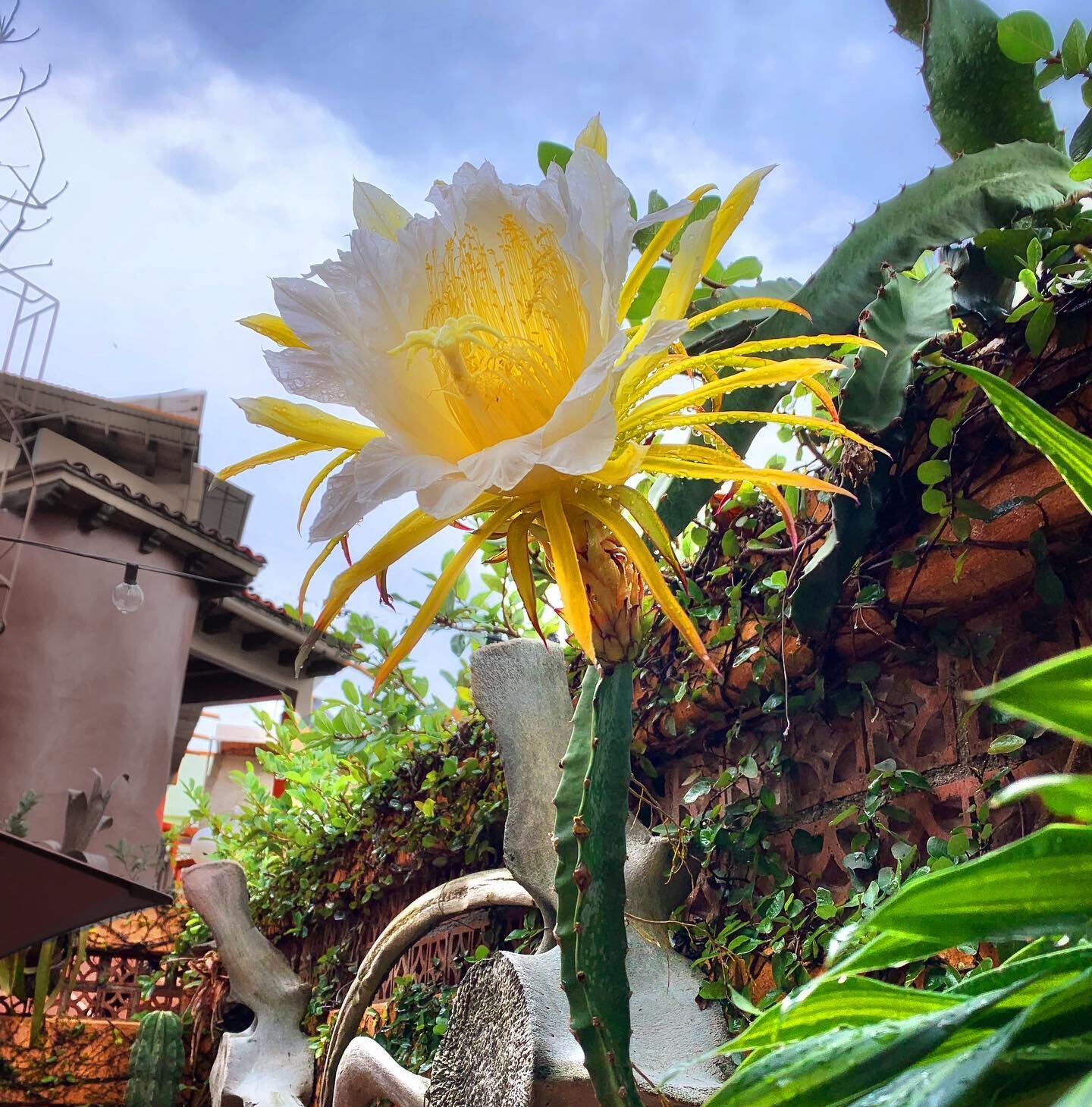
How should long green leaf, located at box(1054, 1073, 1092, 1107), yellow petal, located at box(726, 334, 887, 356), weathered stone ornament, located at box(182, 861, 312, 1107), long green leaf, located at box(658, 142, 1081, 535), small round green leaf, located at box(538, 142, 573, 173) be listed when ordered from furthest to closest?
weathered stone ornament, located at box(182, 861, 312, 1107)
small round green leaf, located at box(538, 142, 573, 173)
long green leaf, located at box(658, 142, 1081, 535)
yellow petal, located at box(726, 334, 887, 356)
long green leaf, located at box(1054, 1073, 1092, 1107)

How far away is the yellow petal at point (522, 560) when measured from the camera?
2.27 ft

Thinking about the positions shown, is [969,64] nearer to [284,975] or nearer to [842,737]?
[842,737]

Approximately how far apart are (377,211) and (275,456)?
23 centimetres

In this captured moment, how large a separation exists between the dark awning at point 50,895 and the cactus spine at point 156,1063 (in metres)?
1.01

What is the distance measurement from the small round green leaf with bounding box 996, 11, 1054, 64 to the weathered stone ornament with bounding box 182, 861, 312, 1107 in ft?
8.87

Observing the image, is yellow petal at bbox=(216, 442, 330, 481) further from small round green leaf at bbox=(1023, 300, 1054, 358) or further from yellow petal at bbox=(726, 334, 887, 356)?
small round green leaf at bbox=(1023, 300, 1054, 358)

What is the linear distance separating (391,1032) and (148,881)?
13.2ft

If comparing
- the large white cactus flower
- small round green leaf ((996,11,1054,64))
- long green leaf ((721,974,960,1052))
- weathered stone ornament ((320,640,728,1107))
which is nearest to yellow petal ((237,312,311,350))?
the large white cactus flower

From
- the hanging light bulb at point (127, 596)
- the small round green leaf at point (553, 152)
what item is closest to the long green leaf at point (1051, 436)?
the small round green leaf at point (553, 152)

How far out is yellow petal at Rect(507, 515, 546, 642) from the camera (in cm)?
69

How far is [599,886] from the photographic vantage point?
780 millimetres

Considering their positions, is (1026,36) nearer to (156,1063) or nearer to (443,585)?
(443,585)

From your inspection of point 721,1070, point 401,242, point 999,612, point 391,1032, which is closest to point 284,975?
point 391,1032

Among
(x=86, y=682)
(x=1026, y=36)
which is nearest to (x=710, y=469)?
(x=1026, y=36)
